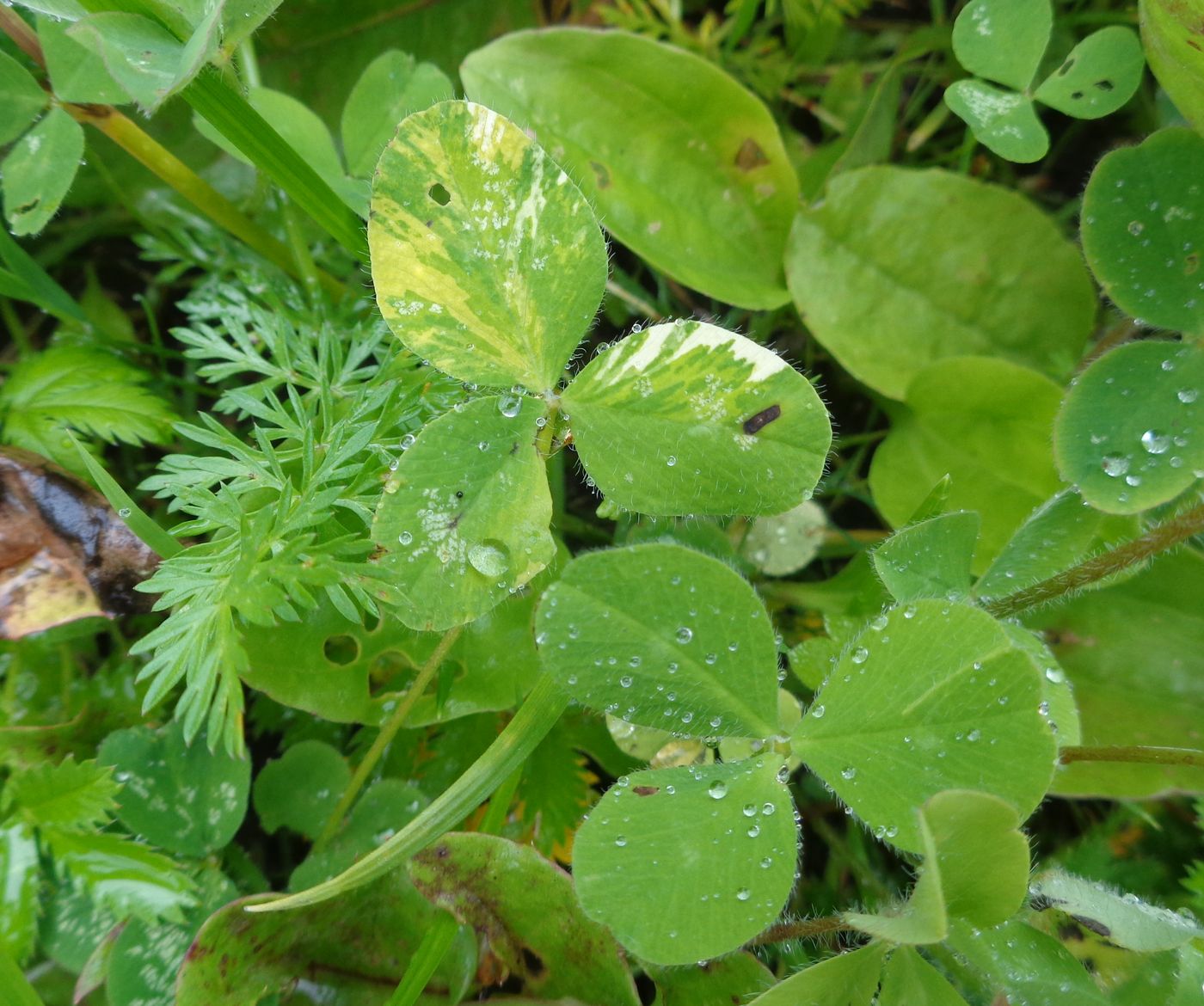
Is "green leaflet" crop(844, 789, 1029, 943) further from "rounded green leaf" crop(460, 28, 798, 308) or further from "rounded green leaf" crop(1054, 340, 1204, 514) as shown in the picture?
"rounded green leaf" crop(460, 28, 798, 308)

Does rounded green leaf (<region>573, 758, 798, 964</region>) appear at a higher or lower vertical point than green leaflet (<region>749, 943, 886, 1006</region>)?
higher

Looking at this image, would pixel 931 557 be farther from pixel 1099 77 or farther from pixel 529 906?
pixel 1099 77

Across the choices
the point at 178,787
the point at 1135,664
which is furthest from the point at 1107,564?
the point at 178,787

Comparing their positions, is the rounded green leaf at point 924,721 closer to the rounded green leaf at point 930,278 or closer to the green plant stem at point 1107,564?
the green plant stem at point 1107,564

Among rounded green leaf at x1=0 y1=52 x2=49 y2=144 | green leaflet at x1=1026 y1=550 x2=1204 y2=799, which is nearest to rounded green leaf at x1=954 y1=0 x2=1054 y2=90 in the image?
green leaflet at x1=1026 y1=550 x2=1204 y2=799

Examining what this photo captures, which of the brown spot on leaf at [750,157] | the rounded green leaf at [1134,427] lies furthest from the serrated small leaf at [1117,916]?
the brown spot on leaf at [750,157]

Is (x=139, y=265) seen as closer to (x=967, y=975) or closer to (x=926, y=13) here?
(x=926, y=13)

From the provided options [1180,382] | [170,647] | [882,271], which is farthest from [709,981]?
[882,271]
